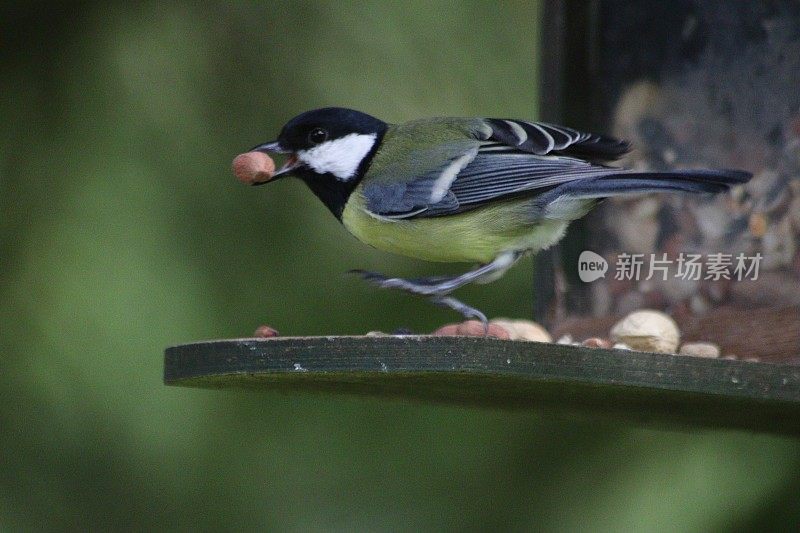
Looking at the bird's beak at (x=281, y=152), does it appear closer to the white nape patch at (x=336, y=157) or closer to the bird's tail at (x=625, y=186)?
the white nape patch at (x=336, y=157)

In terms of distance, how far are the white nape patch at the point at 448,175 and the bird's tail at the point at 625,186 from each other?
17cm

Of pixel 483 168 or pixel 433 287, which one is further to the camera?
pixel 483 168

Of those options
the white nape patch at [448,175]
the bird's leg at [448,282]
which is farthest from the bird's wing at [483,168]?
the bird's leg at [448,282]

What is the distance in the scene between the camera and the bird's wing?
85.1 inches

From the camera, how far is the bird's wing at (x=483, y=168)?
2.16 meters

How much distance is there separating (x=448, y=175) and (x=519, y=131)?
0.17 metres

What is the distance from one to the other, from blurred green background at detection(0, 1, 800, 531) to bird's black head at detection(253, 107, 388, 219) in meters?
0.93

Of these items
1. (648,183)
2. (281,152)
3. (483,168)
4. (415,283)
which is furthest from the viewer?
(281,152)

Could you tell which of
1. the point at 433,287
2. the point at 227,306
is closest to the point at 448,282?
the point at 433,287

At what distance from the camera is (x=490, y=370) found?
1.69m

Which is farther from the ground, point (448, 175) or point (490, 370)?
point (448, 175)

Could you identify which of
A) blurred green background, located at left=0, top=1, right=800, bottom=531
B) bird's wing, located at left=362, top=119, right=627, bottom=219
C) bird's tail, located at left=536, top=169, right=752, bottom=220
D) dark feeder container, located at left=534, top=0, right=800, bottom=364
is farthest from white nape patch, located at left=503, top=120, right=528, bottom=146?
blurred green background, located at left=0, top=1, right=800, bottom=531

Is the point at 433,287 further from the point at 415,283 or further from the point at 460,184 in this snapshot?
the point at 460,184

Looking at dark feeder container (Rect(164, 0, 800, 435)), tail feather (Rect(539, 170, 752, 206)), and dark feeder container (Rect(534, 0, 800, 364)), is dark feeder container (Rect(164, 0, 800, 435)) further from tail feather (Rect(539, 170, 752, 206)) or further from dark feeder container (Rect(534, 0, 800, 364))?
tail feather (Rect(539, 170, 752, 206))
